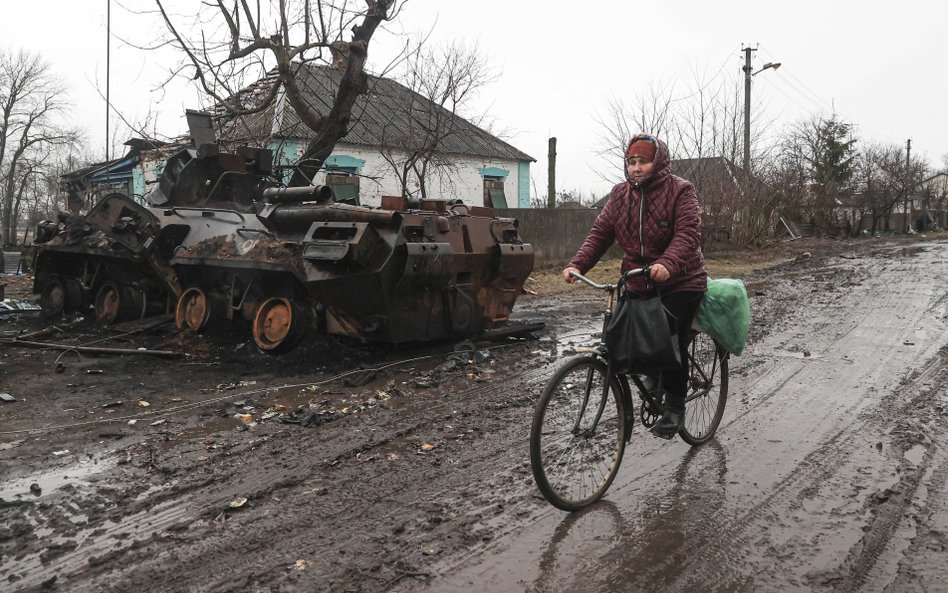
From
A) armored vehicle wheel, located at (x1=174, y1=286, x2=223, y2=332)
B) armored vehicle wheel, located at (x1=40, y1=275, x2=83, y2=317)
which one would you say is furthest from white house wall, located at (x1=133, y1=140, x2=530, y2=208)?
armored vehicle wheel, located at (x1=174, y1=286, x2=223, y2=332)

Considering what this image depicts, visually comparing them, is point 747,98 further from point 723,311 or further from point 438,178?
point 723,311

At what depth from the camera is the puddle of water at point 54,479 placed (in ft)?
12.7

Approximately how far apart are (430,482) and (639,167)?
187 centimetres

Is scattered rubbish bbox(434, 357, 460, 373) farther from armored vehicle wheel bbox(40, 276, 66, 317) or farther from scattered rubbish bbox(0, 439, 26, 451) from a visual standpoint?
armored vehicle wheel bbox(40, 276, 66, 317)

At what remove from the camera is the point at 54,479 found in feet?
13.3

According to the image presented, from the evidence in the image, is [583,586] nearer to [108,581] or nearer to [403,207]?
[108,581]

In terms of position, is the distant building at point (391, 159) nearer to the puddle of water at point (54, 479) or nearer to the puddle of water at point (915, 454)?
the puddle of water at point (54, 479)

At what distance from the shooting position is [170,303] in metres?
8.96

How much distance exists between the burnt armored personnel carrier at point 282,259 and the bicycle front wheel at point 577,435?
3.06 metres

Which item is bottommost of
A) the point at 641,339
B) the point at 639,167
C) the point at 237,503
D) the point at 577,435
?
the point at 237,503

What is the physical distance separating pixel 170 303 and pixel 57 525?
19.1 feet

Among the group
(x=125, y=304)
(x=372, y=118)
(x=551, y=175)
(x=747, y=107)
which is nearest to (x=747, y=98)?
(x=747, y=107)

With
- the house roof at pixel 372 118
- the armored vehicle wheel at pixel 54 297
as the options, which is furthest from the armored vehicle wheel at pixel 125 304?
the house roof at pixel 372 118

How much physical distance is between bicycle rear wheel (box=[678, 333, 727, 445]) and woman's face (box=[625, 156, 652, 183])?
1043mm
